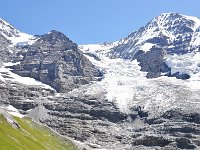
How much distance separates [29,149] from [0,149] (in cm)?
2876

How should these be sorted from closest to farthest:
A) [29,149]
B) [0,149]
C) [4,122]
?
[0,149], [29,149], [4,122]

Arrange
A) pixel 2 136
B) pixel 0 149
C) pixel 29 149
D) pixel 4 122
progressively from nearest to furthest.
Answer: pixel 0 149
pixel 2 136
pixel 29 149
pixel 4 122

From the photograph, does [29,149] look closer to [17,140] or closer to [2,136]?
[17,140]

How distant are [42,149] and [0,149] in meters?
49.4

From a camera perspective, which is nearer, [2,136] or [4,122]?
[2,136]

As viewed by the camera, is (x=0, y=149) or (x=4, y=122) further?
(x=4, y=122)

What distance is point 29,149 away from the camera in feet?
462

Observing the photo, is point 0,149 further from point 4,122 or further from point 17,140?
point 4,122

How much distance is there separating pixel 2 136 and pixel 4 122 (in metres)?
29.9

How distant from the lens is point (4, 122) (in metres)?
157

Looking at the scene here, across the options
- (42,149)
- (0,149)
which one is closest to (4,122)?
(42,149)

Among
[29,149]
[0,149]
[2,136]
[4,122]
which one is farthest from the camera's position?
[4,122]

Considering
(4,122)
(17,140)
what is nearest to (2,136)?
(17,140)

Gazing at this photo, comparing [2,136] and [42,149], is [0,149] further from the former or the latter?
[42,149]
